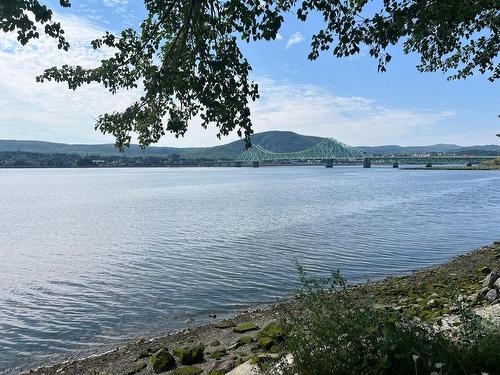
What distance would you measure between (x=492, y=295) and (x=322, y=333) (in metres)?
7.74

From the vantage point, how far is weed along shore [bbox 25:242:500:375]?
5711 millimetres

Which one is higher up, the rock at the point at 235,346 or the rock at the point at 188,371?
the rock at the point at 188,371

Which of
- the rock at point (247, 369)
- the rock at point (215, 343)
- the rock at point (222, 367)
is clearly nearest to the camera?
the rock at point (247, 369)

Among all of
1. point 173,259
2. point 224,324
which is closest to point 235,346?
point 224,324

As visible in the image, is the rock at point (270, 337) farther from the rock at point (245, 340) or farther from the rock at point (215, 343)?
the rock at point (215, 343)

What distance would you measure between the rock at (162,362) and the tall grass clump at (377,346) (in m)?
5.98

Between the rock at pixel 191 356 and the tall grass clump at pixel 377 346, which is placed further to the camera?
the rock at pixel 191 356

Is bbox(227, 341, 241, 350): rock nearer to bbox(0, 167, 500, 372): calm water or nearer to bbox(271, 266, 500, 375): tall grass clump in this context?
bbox(0, 167, 500, 372): calm water

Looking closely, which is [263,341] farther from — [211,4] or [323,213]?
[323,213]

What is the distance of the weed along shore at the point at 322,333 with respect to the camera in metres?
5.71

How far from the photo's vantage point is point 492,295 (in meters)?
11.5

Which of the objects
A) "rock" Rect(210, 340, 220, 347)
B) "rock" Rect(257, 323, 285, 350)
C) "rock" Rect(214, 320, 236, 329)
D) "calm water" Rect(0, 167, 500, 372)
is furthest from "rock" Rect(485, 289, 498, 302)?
"calm water" Rect(0, 167, 500, 372)

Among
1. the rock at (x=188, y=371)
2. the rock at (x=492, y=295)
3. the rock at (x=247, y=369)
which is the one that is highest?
the rock at (x=492, y=295)

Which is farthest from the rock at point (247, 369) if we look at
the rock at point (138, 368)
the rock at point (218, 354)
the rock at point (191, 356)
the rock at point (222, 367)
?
the rock at point (138, 368)
